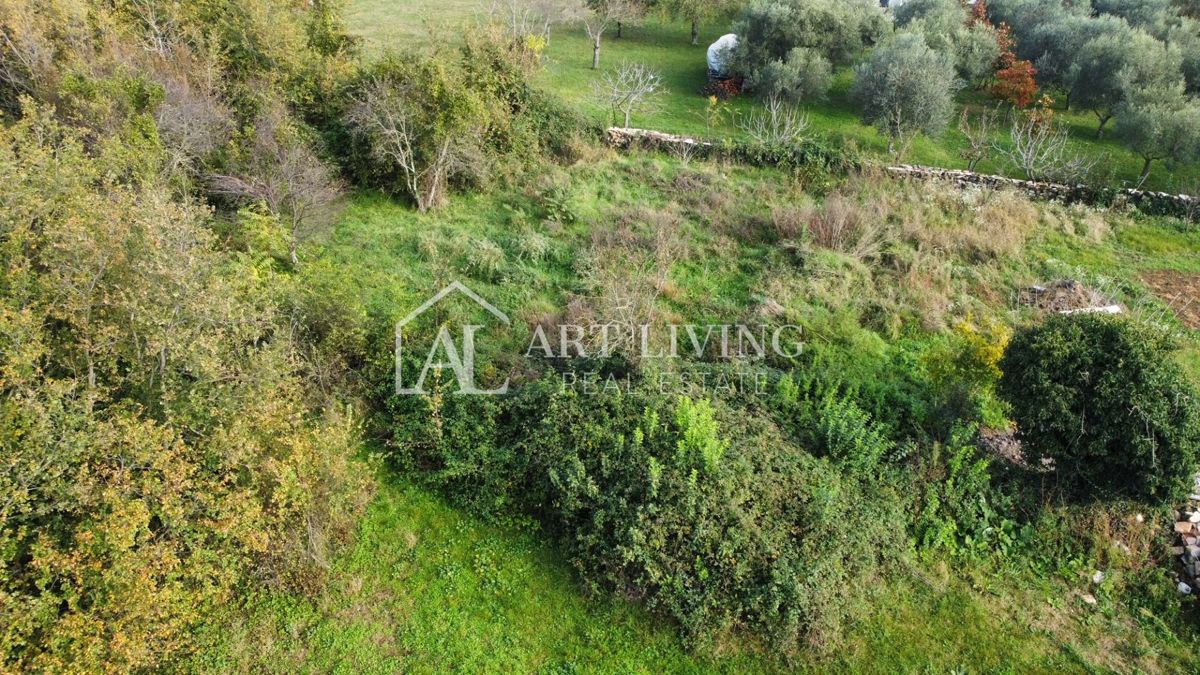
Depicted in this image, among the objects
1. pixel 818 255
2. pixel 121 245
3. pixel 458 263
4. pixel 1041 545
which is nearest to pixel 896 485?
pixel 1041 545

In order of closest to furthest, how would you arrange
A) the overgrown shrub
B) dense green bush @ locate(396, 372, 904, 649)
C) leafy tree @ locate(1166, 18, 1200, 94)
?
1. the overgrown shrub
2. dense green bush @ locate(396, 372, 904, 649)
3. leafy tree @ locate(1166, 18, 1200, 94)

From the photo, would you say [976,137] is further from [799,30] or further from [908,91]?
[799,30]

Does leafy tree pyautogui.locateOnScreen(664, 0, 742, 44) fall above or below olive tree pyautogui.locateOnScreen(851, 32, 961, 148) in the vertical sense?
above

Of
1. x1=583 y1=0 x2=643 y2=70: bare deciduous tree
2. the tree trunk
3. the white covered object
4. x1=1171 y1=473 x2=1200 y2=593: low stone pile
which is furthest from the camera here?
x1=583 y1=0 x2=643 y2=70: bare deciduous tree

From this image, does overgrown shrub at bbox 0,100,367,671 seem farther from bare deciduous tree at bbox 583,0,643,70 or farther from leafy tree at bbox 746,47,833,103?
bare deciduous tree at bbox 583,0,643,70

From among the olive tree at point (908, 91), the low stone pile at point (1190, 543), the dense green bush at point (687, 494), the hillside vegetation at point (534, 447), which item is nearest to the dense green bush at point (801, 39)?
the olive tree at point (908, 91)

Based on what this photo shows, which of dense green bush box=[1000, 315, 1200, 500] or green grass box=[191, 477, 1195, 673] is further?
dense green bush box=[1000, 315, 1200, 500]

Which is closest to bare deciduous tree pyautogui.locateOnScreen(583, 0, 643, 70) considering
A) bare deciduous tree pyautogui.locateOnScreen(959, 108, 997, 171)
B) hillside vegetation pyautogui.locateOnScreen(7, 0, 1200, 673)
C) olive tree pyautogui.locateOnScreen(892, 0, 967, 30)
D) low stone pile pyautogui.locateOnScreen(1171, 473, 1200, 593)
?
olive tree pyautogui.locateOnScreen(892, 0, 967, 30)

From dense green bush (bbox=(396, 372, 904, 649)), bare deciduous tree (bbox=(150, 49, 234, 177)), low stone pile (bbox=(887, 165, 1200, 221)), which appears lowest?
dense green bush (bbox=(396, 372, 904, 649))

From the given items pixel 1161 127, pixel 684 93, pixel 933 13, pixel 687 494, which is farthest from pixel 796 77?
pixel 687 494
